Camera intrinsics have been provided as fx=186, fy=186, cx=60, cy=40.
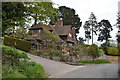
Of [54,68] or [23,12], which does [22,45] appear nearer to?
[54,68]

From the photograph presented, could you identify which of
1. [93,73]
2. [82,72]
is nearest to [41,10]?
[93,73]

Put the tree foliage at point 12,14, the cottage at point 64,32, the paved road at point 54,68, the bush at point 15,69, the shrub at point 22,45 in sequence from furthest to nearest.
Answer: the cottage at point 64,32 < the shrub at point 22,45 < the paved road at point 54,68 < the bush at point 15,69 < the tree foliage at point 12,14

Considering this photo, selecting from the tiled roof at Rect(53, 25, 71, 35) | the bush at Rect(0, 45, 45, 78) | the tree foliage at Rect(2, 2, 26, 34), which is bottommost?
the bush at Rect(0, 45, 45, 78)

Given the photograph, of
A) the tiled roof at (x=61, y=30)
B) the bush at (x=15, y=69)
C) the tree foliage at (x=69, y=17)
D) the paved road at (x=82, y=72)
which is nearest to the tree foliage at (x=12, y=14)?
the bush at (x=15, y=69)

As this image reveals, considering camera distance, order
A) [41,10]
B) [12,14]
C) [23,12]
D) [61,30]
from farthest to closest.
Result: [61,30]
[23,12]
[12,14]
[41,10]

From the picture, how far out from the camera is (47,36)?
26.1 meters

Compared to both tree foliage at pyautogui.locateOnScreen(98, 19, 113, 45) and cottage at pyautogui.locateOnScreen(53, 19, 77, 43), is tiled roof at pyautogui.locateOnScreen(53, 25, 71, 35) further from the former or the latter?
tree foliage at pyautogui.locateOnScreen(98, 19, 113, 45)

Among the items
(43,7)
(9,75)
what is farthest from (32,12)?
(9,75)

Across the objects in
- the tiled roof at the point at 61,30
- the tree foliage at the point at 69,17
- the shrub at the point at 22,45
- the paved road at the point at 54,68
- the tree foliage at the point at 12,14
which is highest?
the tree foliage at the point at 69,17

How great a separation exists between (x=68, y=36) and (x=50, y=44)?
1102 centimetres

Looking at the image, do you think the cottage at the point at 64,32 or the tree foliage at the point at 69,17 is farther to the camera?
the tree foliage at the point at 69,17

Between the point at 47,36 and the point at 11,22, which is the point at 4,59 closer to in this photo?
the point at 11,22

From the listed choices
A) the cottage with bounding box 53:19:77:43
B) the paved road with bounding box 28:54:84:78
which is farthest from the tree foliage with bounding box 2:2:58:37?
the cottage with bounding box 53:19:77:43

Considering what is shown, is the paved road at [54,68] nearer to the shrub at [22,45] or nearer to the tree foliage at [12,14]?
the tree foliage at [12,14]
